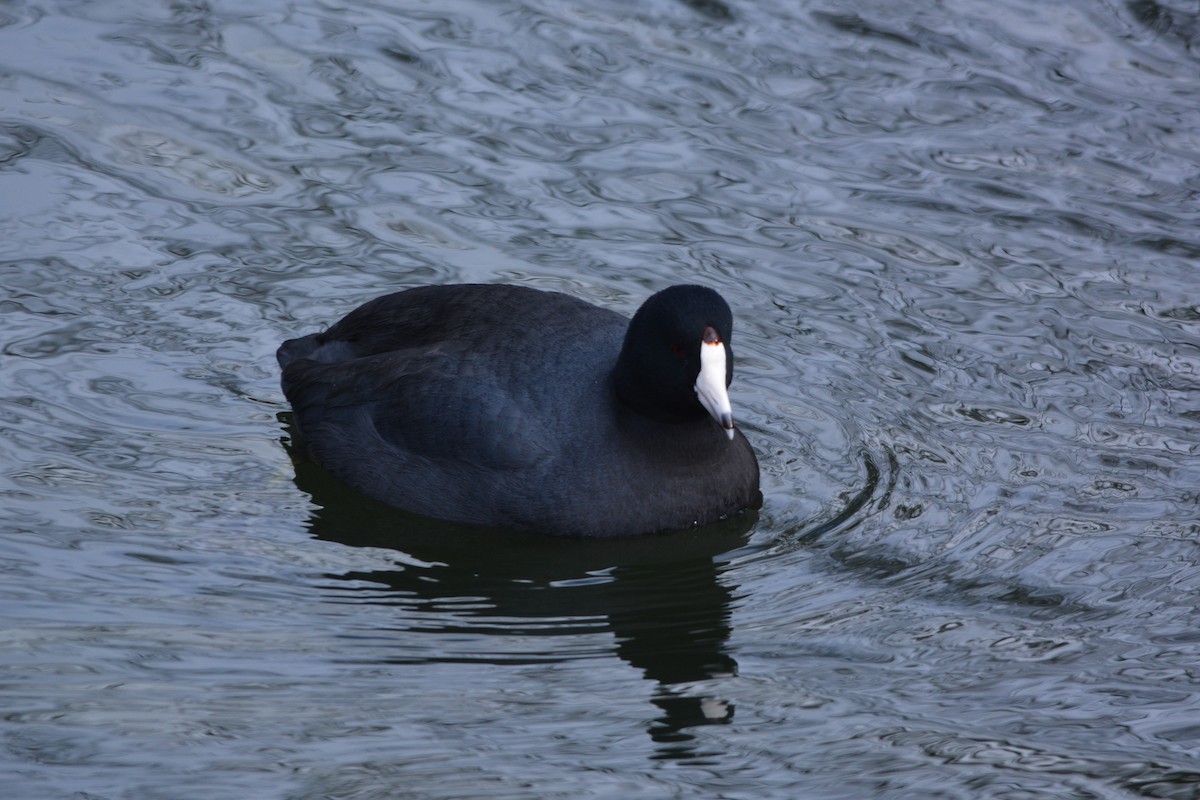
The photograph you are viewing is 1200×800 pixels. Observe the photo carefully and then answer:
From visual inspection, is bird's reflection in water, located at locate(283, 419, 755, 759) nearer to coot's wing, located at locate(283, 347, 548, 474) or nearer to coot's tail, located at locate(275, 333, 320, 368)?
coot's wing, located at locate(283, 347, 548, 474)

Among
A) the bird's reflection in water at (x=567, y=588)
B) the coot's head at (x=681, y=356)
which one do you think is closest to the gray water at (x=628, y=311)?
the bird's reflection in water at (x=567, y=588)

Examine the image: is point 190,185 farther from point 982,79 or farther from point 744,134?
point 982,79

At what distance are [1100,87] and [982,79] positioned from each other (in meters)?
0.63

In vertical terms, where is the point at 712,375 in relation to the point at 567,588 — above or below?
above

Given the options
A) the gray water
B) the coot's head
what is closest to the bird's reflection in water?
the gray water

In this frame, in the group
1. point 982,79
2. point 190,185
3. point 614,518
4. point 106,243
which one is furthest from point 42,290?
point 982,79

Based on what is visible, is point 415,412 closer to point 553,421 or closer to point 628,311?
point 553,421

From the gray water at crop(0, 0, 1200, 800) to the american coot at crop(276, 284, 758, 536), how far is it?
0.46ft

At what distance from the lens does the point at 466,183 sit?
8.34m

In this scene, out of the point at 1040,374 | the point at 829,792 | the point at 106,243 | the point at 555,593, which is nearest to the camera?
the point at 829,792

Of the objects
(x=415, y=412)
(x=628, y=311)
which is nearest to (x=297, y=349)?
(x=415, y=412)

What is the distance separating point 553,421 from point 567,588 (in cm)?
62

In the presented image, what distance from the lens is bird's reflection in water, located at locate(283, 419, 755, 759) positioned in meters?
5.19

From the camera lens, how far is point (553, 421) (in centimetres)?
597
